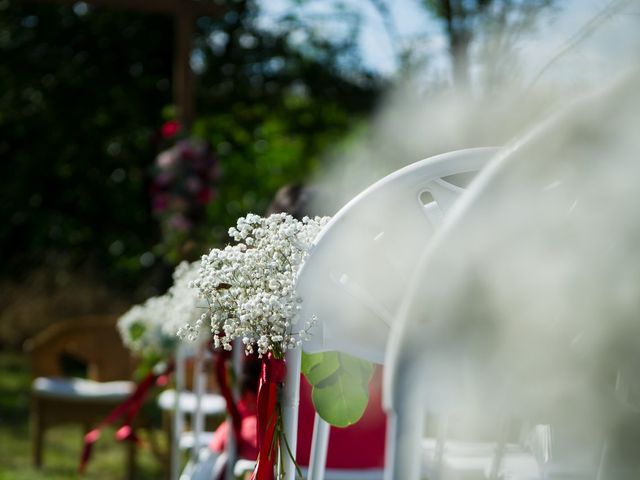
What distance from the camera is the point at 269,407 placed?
1.16 metres

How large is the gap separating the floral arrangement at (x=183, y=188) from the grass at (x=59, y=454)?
1055 mm

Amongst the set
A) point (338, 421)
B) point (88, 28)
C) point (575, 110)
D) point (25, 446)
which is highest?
point (88, 28)

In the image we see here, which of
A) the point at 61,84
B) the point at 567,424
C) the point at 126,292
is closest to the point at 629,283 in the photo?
the point at 567,424

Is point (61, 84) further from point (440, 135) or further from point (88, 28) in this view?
point (440, 135)

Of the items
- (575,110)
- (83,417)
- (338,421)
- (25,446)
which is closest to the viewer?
(575,110)

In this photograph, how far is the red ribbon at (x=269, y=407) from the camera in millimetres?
1146

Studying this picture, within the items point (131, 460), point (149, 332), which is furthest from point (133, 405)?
point (131, 460)

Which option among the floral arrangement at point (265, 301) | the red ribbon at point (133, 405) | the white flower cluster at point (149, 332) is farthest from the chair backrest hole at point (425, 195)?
the red ribbon at point (133, 405)

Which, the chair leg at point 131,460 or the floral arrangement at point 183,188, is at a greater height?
the floral arrangement at point 183,188

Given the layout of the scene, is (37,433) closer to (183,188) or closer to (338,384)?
(183,188)

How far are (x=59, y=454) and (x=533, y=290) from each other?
4437 mm

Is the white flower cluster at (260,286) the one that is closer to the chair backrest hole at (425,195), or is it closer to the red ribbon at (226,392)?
the chair backrest hole at (425,195)

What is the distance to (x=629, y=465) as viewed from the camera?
2.19 feet

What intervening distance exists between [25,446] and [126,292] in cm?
353
